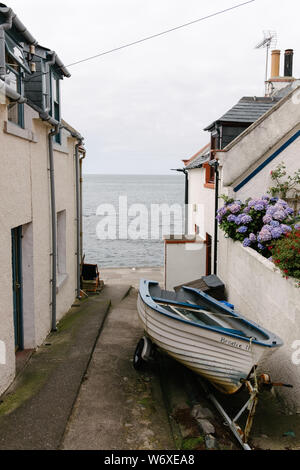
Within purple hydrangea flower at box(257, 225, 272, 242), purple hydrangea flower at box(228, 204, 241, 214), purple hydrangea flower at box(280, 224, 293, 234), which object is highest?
purple hydrangea flower at box(228, 204, 241, 214)

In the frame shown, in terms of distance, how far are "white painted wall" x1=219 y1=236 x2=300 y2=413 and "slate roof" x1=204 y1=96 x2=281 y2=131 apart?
4.45 metres

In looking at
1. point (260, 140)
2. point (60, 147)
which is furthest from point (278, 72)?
point (60, 147)

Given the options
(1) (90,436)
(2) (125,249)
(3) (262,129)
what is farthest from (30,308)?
(2) (125,249)

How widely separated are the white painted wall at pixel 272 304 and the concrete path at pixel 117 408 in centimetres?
216

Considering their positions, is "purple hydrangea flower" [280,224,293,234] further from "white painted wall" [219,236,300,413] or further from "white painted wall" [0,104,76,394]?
"white painted wall" [0,104,76,394]

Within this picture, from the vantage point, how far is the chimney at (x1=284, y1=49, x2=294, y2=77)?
1953 centimetres

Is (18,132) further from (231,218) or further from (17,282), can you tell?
(231,218)

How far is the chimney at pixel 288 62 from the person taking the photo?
19531 millimetres

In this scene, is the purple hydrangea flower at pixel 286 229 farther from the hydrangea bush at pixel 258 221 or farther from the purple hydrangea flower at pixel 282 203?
the purple hydrangea flower at pixel 282 203

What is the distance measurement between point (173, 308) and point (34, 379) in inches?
111

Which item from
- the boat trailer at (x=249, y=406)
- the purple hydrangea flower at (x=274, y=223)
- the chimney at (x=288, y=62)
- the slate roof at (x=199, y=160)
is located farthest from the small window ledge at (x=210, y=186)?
the chimney at (x=288, y=62)

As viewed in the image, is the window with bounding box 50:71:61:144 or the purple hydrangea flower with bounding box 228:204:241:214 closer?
the window with bounding box 50:71:61:144

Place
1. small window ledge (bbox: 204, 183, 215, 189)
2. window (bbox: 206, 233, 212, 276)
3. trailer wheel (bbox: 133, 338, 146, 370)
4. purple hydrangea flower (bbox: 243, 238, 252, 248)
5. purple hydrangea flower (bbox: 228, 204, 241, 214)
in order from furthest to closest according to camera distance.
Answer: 1. window (bbox: 206, 233, 212, 276)
2. small window ledge (bbox: 204, 183, 215, 189)
3. purple hydrangea flower (bbox: 228, 204, 241, 214)
4. purple hydrangea flower (bbox: 243, 238, 252, 248)
5. trailer wheel (bbox: 133, 338, 146, 370)

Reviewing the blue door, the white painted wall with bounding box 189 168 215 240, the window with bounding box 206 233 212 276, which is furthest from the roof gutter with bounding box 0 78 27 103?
the window with bounding box 206 233 212 276
